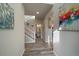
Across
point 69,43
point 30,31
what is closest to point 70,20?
point 69,43

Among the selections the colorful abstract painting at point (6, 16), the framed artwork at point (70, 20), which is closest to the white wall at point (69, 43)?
the framed artwork at point (70, 20)

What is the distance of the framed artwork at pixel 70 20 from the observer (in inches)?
66.4

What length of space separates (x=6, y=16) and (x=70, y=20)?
Answer: 873mm

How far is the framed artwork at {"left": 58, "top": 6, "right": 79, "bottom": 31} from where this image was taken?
1685mm

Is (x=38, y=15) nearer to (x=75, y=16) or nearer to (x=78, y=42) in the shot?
(x=75, y=16)

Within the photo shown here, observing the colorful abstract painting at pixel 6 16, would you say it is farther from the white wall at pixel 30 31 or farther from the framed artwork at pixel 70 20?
the framed artwork at pixel 70 20

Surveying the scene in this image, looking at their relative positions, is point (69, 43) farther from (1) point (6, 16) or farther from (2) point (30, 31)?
(1) point (6, 16)

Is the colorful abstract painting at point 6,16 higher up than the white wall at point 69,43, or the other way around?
the colorful abstract painting at point 6,16

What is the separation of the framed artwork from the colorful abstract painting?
0.76 m

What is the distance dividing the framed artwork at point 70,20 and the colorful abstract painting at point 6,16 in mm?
762

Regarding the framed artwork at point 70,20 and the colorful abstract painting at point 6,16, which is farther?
the framed artwork at point 70,20

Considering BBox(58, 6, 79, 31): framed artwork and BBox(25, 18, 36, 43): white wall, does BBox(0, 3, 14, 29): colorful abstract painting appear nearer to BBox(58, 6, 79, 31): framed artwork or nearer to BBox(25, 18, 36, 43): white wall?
BBox(25, 18, 36, 43): white wall

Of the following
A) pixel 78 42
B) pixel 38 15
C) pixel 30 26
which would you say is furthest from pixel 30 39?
pixel 78 42

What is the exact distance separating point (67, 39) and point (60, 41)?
321 millimetres
